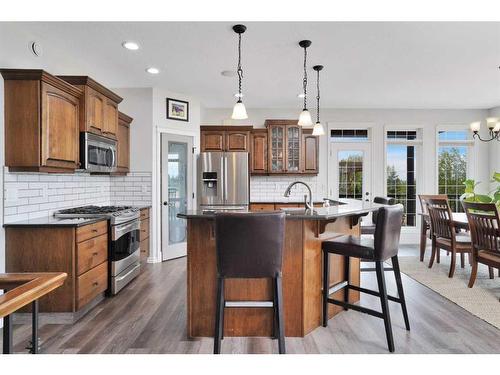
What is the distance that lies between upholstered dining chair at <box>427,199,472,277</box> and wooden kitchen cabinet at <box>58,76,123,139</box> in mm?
4163

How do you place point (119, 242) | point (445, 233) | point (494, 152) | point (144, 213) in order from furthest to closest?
point (494, 152)
point (144, 213)
point (445, 233)
point (119, 242)

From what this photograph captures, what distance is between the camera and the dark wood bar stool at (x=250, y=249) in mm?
1971

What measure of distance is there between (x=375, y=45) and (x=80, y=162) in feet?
10.6

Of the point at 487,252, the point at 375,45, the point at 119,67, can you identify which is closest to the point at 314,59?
the point at 375,45

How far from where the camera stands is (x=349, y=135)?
635 centimetres

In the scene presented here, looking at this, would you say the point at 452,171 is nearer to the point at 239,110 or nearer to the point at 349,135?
the point at 349,135

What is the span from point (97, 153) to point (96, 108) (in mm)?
488

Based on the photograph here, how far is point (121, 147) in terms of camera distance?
4.51m

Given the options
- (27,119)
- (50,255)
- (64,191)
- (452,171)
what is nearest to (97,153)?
(64,191)

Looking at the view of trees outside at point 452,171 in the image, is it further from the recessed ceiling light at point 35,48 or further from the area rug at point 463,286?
the recessed ceiling light at point 35,48

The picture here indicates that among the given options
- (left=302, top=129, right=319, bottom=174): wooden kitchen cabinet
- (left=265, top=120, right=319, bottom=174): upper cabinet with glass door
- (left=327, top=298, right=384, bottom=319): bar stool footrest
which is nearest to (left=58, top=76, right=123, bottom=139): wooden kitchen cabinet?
(left=265, top=120, right=319, bottom=174): upper cabinet with glass door

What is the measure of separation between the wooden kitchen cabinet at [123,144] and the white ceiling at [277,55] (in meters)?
0.54

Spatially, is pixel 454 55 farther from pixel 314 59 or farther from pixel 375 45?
pixel 314 59

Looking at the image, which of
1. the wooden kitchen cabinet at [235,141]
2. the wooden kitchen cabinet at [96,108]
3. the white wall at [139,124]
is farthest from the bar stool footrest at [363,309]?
the wooden kitchen cabinet at [235,141]
